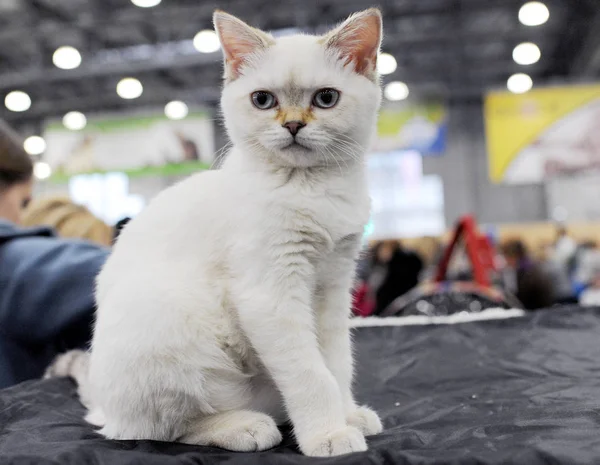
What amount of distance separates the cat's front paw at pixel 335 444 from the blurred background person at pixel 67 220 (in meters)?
1.65

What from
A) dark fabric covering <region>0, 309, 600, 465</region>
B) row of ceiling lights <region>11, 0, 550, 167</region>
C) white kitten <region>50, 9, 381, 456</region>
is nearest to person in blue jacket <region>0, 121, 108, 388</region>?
dark fabric covering <region>0, 309, 600, 465</region>

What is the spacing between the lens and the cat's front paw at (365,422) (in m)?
1.09

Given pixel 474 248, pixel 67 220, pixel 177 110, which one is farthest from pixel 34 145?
pixel 474 248

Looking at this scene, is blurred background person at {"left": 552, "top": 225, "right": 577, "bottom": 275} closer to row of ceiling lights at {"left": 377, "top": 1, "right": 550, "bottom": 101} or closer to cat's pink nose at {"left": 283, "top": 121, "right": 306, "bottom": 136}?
row of ceiling lights at {"left": 377, "top": 1, "right": 550, "bottom": 101}

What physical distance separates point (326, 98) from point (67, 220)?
66.8 inches

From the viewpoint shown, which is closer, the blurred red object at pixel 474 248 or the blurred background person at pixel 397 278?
the blurred red object at pixel 474 248

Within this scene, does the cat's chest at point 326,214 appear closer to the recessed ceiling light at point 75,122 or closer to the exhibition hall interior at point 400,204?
the exhibition hall interior at point 400,204

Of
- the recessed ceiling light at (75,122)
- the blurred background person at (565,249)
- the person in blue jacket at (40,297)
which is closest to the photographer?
the person in blue jacket at (40,297)

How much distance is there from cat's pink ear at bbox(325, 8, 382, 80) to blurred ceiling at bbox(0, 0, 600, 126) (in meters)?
5.91

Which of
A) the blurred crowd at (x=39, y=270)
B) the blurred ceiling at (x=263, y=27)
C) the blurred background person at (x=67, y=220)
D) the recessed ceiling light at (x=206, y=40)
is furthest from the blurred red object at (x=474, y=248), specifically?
the blurred ceiling at (x=263, y=27)

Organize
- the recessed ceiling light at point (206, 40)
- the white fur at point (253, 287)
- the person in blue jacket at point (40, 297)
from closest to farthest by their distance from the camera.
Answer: the white fur at point (253, 287) < the person in blue jacket at point (40, 297) < the recessed ceiling light at point (206, 40)

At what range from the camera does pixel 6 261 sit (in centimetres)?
163

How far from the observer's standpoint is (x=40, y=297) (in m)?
1.60

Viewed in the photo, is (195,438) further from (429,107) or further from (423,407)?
(429,107)
